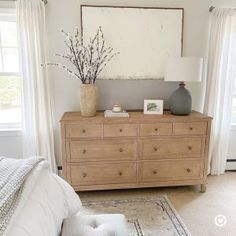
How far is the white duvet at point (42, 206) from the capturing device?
3.33ft

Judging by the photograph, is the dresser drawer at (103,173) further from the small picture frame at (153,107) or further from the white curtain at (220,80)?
the white curtain at (220,80)

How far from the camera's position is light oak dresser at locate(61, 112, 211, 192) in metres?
2.46

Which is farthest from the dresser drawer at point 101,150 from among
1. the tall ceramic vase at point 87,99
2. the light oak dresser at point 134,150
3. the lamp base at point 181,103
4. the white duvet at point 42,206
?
the white duvet at point 42,206

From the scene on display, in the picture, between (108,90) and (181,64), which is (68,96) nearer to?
(108,90)

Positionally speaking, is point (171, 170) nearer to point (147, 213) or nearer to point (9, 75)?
point (147, 213)

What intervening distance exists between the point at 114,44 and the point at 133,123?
0.98 metres

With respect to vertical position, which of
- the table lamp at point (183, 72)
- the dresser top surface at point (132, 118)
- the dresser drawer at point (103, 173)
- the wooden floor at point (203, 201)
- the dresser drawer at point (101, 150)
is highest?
the table lamp at point (183, 72)

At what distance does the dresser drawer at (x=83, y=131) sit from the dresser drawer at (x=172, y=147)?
0.49m

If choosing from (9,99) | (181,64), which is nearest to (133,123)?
(181,64)

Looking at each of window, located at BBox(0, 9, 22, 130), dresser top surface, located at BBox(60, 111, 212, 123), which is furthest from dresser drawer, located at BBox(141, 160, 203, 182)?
window, located at BBox(0, 9, 22, 130)

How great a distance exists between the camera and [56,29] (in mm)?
2730

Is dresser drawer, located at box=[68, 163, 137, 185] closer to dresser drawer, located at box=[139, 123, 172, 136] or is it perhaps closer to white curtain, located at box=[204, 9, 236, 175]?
dresser drawer, located at box=[139, 123, 172, 136]

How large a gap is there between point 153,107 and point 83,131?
0.84 metres

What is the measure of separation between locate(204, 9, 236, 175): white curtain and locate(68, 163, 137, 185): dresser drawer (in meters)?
1.25
